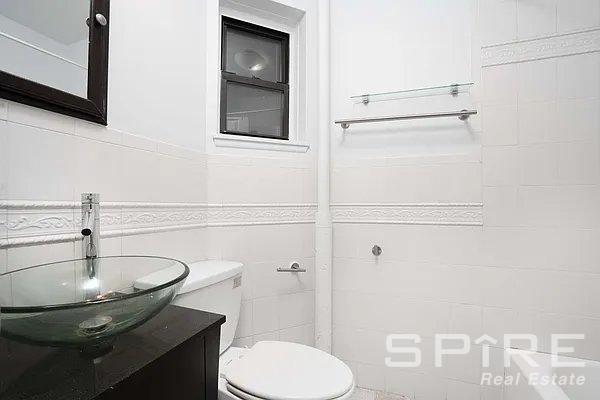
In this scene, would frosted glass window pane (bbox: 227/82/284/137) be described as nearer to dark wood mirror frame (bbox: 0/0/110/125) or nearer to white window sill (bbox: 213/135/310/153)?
white window sill (bbox: 213/135/310/153)

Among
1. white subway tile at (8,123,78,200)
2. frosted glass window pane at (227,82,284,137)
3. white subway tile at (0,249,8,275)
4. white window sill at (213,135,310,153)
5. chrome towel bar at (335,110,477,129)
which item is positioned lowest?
white subway tile at (0,249,8,275)

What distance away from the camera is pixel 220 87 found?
1.74m

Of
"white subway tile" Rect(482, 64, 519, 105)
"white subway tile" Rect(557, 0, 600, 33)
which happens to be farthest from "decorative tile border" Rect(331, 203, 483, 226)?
"white subway tile" Rect(557, 0, 600, 33)

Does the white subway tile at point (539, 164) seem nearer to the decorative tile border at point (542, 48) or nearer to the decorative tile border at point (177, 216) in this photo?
the decorative tile border at point (177, 216)

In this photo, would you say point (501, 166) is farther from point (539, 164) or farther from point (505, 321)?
point (505, 321)

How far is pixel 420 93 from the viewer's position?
166 cm

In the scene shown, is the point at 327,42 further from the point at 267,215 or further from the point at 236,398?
the point at 236,398

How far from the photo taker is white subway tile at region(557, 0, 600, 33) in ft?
4.74

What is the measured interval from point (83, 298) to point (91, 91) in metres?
0.66

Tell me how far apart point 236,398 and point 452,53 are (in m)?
1.81

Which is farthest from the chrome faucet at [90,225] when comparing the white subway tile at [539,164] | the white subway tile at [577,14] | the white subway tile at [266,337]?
the white subway tile at [577,14]

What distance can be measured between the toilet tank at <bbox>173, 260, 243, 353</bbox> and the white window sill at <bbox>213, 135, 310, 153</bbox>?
23.8 inches

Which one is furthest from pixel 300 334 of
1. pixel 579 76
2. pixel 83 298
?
pixel 579 76

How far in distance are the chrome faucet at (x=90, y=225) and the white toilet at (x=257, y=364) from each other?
0.31 meters
